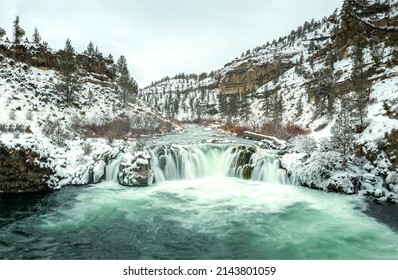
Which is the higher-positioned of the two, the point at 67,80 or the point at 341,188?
the point at 67,80


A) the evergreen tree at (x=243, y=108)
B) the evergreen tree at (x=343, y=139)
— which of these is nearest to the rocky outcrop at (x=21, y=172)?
the evergreen tree at (x=343, y=139)

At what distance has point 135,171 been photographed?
650 inches

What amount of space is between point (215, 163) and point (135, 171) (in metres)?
6.37

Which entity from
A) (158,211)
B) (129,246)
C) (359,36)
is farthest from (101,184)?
(359,36)

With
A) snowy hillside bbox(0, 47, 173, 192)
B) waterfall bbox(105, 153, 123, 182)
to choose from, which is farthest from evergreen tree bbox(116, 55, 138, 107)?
waterfall bbox(105, 153, 123, 182)

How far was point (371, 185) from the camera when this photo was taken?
1393cm

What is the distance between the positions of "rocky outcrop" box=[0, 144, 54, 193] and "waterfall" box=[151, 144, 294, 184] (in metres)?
6.79

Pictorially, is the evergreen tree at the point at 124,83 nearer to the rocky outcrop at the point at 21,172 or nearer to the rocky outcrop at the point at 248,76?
the rocky outcrop at the point at 21,172

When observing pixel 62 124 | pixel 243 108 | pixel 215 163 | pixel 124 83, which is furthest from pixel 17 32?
pixel 243 108

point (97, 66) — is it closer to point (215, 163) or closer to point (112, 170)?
point (112, 170)

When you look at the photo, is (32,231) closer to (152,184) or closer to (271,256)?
(152,184)

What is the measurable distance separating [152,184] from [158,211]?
15.3 feet

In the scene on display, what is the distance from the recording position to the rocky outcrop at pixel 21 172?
45.2 feet

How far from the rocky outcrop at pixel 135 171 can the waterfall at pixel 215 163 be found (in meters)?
1.00
